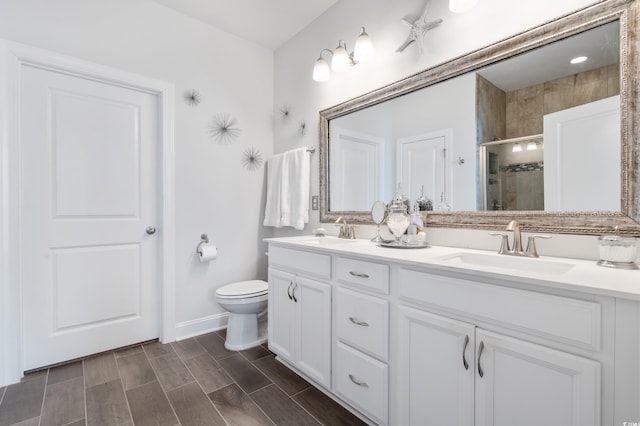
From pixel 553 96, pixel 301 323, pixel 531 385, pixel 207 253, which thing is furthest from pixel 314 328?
pixel 553 96

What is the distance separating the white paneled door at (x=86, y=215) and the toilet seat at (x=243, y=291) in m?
0.59

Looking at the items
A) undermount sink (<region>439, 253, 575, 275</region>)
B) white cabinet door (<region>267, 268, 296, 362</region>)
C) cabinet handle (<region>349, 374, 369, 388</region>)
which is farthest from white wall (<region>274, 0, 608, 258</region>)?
cabinet handle (<region>349, 374, 369, 388</region>)

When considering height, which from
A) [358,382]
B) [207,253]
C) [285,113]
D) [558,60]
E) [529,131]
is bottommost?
[358,382]

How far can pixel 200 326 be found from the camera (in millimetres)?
2469

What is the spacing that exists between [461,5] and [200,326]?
2793mm

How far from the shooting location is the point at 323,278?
63.1 inches

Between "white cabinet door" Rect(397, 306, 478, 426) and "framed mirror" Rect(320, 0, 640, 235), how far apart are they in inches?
25.3

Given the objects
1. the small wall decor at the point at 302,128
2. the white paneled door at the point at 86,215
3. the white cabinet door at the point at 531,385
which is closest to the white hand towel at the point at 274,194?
the small wall decor at the point at 302,128

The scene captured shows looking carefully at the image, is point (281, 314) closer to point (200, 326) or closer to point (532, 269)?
point (200, 326)

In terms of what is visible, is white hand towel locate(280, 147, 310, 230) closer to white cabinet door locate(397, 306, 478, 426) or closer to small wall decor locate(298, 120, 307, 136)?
small wall decor locate(298, 120, 307, 136)

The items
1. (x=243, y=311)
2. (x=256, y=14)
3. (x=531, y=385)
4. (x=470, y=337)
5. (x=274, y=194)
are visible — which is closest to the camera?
(x=531, y=385)

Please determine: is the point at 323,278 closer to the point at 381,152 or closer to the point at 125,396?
the point at 381,152

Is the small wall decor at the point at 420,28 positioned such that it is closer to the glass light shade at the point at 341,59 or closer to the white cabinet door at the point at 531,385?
the glass light shade at the point at 341,59

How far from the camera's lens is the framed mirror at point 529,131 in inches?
44.5
